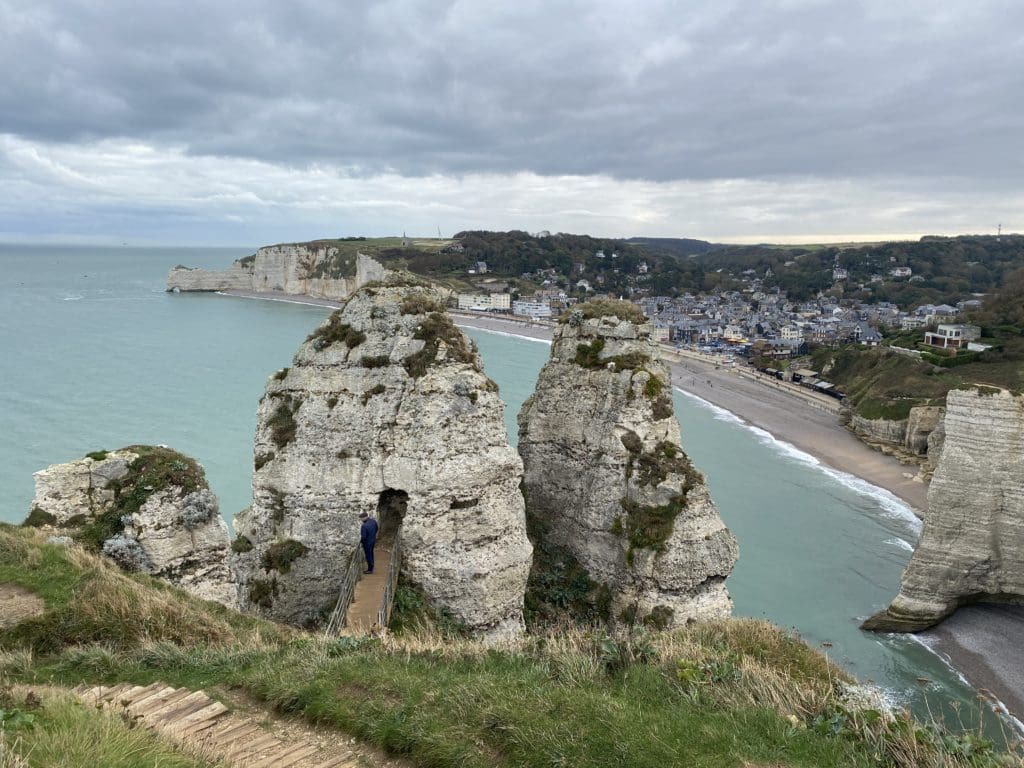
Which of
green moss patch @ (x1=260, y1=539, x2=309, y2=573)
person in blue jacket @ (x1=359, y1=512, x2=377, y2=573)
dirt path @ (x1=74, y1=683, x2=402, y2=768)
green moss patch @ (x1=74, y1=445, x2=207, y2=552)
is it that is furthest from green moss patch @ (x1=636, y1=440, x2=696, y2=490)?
dirt path @ (x1=74, y1=683, x2=402, y2=768)

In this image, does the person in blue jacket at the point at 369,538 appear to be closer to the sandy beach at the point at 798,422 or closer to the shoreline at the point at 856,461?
the shoreline at the point at 856,461

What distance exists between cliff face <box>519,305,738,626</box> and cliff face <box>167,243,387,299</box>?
139 m

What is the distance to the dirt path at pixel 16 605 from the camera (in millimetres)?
10047

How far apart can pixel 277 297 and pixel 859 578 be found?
543 feet

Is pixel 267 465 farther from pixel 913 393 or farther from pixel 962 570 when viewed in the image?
pixel 913 393

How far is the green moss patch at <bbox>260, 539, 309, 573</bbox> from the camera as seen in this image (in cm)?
1595

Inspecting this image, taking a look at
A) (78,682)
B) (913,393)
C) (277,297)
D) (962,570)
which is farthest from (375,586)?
(277,297)

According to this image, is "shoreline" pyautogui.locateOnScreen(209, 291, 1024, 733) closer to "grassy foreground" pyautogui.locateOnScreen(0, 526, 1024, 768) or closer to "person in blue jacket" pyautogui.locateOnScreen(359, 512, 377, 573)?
"grassy foreground" pyautogui.locateOnScreen(0, 526, 1024, 768)

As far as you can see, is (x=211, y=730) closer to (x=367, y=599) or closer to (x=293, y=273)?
(x=367, y=599)

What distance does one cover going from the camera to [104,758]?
550 centimetres

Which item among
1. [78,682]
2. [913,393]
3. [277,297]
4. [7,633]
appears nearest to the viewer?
[78,682]

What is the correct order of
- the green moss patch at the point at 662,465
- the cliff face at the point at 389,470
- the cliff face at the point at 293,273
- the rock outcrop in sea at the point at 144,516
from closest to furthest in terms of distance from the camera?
the rock outcrop in sea at the point at 144,516
the cliff face at the point at 389,470
the green moss patch at the point at 662,465
the cliff face at the point at 293,273

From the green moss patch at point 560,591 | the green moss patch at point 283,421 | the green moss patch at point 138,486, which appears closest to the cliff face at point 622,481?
the green moss patch at point 560,591

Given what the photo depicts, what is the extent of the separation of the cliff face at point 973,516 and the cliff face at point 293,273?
453 feet
